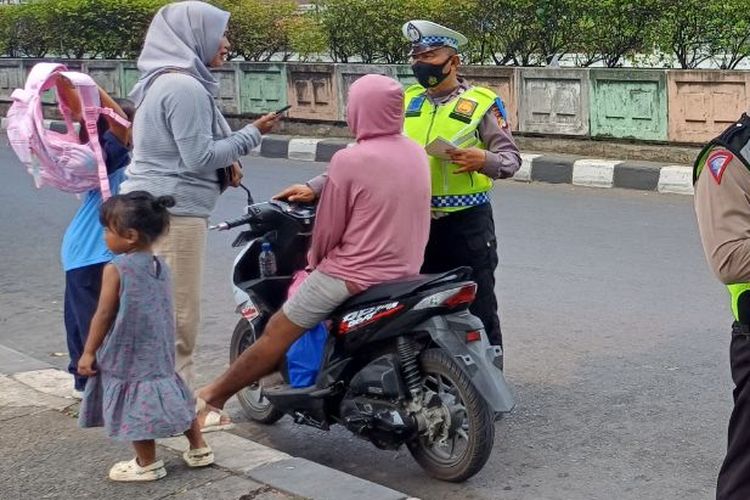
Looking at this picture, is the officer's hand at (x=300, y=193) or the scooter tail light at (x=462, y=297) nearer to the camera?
the scooter tail light at (x=462, y=297)

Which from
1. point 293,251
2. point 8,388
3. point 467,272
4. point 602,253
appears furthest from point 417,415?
point 602,253

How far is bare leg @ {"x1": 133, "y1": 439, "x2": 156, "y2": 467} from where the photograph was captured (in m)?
4.00

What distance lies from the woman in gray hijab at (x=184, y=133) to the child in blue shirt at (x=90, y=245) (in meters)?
0.29

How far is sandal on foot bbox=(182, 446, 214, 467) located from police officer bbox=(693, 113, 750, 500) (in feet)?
6.36

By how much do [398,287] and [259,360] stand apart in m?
0.64

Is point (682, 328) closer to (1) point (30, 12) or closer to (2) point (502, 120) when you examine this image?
(2) point (502, 120)

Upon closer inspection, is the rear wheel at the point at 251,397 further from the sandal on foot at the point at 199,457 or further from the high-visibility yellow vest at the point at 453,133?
the high-visibility yellow vest at the point at 453,133

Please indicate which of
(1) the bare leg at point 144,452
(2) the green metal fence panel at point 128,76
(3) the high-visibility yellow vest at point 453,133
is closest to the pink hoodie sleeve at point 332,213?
(3) the high-visibility yellow vest at point 453,133

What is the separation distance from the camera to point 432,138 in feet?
15.2

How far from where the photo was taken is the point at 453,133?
4.64 metres

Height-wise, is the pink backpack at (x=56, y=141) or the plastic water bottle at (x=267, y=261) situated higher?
the pink backpack at (x=56, y=141)

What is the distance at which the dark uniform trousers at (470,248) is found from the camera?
4723 mm

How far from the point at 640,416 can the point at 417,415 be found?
1.16 metres

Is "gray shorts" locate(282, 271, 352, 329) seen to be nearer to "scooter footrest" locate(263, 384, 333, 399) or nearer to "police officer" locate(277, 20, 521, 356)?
"scooter footrest" locate(263, 384, 333, 399)
